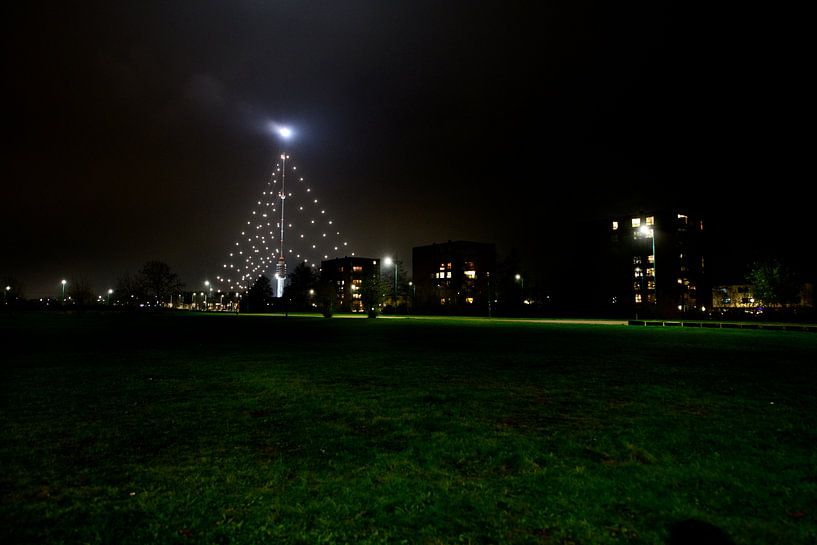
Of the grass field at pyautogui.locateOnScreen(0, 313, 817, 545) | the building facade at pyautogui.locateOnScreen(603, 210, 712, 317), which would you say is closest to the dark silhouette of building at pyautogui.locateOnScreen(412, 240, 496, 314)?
the building facade at pyautogui.locateOnScreen(603, 210, 712, 317)

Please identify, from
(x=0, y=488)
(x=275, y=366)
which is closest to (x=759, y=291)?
(x=275, y=366)

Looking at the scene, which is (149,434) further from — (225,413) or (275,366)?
(275,366)

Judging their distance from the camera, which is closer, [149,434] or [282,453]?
[282,453]

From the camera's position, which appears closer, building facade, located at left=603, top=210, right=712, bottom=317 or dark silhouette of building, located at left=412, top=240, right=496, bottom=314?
building facade, located at left=603, top=210, right=712, bottom=317

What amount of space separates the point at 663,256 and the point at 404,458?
115 metres

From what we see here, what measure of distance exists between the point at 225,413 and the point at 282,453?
2.63m

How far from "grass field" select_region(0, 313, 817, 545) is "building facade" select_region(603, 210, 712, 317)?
89.6 m

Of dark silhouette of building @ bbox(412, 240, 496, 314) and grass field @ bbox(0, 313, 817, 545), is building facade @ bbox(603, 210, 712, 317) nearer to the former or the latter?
dark silhouette of building @ bbox(412, 240, 496, 314)

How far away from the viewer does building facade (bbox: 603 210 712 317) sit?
97312mm

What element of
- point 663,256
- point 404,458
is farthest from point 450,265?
point 404,458

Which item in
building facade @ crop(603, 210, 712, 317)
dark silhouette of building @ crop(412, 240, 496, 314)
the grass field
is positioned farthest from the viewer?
dark silhouette of building @ crop(412, 240, 496, 314)

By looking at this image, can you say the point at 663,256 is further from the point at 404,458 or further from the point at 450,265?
the point at 404,458

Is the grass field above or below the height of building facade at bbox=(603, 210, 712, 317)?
below

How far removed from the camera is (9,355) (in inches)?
682
